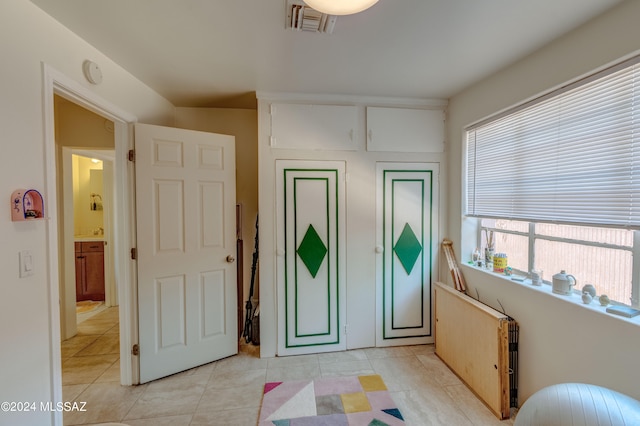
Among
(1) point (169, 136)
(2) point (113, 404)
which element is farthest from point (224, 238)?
(2) point (113, 404)

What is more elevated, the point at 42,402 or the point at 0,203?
the point at 0,203

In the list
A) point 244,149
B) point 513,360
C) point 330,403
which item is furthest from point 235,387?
point 244,149

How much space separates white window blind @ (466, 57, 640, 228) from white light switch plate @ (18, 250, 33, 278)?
9.88ft

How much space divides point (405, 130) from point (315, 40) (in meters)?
1.41

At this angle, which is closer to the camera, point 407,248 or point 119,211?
point 119,211

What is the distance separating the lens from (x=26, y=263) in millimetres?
1364

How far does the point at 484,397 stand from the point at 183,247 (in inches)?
106

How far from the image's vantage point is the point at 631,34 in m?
1.38

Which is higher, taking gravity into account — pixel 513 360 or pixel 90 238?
pixel 90 238

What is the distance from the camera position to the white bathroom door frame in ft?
4.87

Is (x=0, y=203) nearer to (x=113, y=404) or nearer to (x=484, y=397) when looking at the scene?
(x=113, y=404)

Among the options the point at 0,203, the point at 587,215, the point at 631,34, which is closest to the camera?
the point at 0,203

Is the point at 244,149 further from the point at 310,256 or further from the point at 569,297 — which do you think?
the point at 569,297

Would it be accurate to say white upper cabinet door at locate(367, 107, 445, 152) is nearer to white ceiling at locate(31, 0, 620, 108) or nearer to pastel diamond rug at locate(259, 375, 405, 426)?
white ceiling at locate(31, 0, 620, 108)
